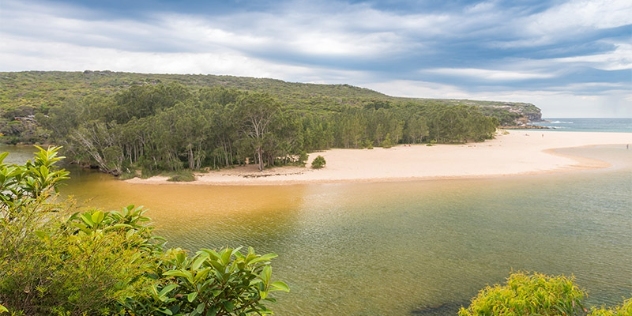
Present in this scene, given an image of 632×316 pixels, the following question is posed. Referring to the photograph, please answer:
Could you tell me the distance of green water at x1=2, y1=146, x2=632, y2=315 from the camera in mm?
15281

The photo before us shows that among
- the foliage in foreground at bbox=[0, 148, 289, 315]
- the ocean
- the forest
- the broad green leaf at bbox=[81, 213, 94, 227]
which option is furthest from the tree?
the broad green leaf at bbox=[81, 213, 94, 227]

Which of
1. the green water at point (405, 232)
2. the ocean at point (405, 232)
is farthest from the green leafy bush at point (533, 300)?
the green water at point (405, 232)

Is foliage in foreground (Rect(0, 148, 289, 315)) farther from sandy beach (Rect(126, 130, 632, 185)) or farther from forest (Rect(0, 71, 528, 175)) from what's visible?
forest (Rect(0, 71, 528, 175))

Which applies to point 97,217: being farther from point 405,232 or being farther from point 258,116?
point 258,116

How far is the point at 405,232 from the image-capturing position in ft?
74.8

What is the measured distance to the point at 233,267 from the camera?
4.86m

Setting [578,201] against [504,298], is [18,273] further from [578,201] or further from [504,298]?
[578,201]

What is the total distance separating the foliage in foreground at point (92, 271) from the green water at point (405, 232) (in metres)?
9.54

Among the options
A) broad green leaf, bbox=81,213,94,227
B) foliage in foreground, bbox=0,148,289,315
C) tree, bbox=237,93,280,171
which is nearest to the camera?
foliage in foreground, bbox=0,148,289,315

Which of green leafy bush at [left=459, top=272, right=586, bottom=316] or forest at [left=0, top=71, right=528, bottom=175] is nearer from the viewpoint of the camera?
green leafy bush at [left=459, top=272, right=586, bottom=316]

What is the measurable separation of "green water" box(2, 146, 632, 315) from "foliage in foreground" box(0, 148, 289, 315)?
954 centimetres

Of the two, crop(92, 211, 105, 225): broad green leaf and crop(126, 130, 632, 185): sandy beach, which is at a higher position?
crop(92, 211, 105, 225): broad green leaf

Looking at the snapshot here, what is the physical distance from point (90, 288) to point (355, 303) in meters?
11.4

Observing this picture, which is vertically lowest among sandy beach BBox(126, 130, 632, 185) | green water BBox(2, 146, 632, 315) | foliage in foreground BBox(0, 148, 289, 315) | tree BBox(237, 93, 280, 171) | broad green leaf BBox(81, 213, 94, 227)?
green water BBox(2, 146, 632, 315)
